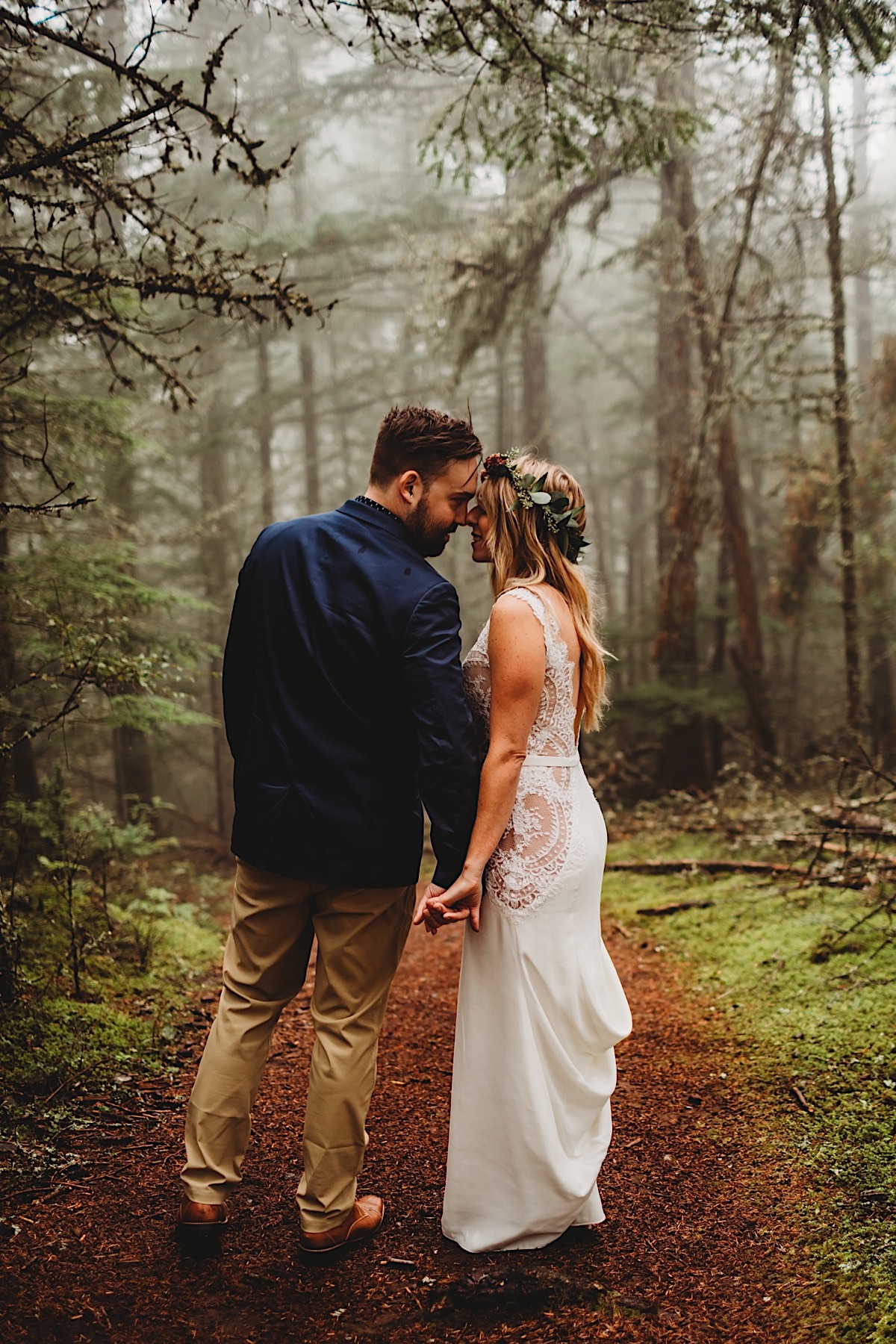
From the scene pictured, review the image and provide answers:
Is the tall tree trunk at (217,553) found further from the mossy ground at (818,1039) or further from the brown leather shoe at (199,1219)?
the brown leather shoe at (199,1219)

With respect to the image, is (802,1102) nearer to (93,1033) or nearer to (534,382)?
(93,1033)

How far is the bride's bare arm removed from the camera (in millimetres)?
2939

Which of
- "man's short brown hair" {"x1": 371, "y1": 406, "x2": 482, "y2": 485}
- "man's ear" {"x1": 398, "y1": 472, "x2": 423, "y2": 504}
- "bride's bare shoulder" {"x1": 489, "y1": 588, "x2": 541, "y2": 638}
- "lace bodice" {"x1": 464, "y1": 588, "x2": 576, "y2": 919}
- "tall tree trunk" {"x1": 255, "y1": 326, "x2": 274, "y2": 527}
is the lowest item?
"lace bodice" {"x1": 464, "y1": 588, "x2": 576, "y2": 919}

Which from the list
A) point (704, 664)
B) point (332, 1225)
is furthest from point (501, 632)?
point (704, 664)

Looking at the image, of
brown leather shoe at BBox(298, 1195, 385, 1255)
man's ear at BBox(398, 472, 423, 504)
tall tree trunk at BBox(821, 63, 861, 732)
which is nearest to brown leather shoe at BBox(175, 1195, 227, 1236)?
Result: brown leather shoe at BBox(298, 1195, 385, 1255)

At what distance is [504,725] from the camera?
2982mm

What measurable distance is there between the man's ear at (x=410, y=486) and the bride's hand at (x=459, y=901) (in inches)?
50.8

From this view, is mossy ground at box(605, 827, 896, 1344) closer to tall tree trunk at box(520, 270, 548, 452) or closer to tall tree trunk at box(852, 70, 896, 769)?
tall tree trunk at box(852, 70, 896, 769)

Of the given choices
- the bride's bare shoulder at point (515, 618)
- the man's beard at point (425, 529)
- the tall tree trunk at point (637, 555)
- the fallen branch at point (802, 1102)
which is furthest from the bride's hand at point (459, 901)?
the tall tree trunk at point (637, 555)

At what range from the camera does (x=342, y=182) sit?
65.2ft

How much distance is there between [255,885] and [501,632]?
1.18 meters

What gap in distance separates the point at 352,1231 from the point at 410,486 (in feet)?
8.14

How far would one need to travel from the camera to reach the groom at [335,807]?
2.88 meters

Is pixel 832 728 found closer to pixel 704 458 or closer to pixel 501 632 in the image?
pixel 704 458
